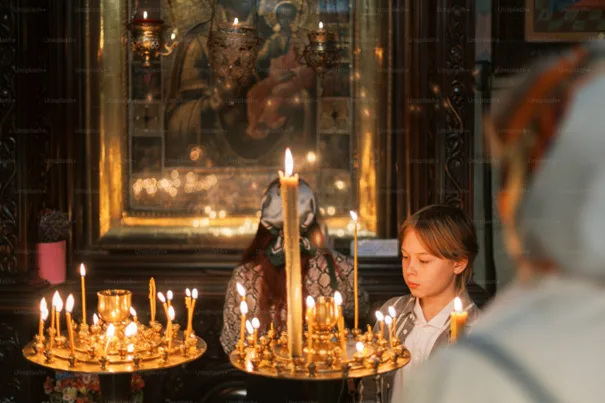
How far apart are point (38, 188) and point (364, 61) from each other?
1958 mm

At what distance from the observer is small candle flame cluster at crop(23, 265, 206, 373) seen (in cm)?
278

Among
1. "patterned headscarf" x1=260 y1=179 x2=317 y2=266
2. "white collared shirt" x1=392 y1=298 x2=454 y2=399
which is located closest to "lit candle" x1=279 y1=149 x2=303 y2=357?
"white collared shirt" x1=392 y1=298 x2=454 y2=399

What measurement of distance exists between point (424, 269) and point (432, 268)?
0.03 metres

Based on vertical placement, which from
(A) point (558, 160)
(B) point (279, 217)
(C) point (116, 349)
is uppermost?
(A) point (558, 160)

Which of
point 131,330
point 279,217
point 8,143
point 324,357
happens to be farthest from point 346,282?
point 8,143

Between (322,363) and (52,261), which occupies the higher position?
(322,363)

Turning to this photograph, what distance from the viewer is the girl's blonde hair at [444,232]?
3299 millimetres

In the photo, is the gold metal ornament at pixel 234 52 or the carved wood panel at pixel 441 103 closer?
the carved wood panel at pixel 441 103

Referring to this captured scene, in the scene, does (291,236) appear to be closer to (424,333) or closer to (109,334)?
(109,334)

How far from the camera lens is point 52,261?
16.7 ft

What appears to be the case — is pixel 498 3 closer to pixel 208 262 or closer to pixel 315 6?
pixel 315 6

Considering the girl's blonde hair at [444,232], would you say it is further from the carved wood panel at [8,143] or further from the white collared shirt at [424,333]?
the carved wood panel at [8,143]

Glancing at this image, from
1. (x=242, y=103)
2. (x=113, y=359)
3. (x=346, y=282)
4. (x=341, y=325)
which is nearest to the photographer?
(x=341, y=325)

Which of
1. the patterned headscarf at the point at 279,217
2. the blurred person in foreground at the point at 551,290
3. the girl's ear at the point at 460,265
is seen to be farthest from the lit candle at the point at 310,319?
the patterned headscarf at the point at 279,217
